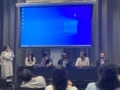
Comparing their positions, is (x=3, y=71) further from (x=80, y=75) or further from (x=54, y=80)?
(x=54, y=80)

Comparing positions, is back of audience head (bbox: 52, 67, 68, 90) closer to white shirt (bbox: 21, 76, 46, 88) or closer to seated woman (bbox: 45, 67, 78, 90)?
seated woman (bbox: 45, 67, 78, 90)

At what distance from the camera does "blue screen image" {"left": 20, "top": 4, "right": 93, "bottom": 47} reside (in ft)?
26.9

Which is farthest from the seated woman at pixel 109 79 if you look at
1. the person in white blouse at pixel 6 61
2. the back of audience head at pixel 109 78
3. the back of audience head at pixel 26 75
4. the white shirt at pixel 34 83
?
the person in white blouse at pixel 6 61

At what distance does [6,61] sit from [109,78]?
10.3m

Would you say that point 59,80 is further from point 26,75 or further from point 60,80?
point 26,75

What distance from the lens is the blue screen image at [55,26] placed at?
8.20 metres

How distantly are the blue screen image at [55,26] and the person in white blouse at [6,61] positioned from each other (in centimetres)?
458

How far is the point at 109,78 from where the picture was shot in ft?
10.4

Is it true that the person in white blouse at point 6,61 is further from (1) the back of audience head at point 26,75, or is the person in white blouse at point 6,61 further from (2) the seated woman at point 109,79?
(2) the seated woman at point 109,79

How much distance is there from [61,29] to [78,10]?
604 millimetres

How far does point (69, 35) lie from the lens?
27.4 ft

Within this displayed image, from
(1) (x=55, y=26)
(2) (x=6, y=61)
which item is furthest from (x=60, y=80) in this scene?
(2) (x=6, y=61)

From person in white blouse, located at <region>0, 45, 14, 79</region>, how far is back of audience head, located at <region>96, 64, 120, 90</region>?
9.94m

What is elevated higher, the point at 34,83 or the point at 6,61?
the point at 34,83
